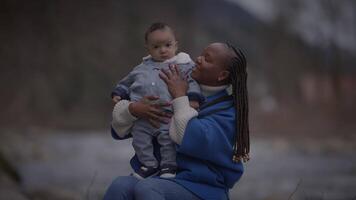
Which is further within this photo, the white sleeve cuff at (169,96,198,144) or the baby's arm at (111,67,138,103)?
the baby's arm at (111,67,138,103)

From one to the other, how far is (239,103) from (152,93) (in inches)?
12.5

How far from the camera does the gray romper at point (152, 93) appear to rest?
2.85 metres

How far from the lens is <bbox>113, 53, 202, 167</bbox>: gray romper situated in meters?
2.85

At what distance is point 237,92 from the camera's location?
283 centimetres

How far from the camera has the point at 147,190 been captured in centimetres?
272

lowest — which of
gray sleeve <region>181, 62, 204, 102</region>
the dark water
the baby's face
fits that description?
the dark water

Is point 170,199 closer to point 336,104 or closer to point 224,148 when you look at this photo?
point 224,148

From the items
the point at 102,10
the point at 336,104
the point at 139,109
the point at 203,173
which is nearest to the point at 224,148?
the point at 203,173

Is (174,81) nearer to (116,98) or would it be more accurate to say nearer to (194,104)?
(194,104)

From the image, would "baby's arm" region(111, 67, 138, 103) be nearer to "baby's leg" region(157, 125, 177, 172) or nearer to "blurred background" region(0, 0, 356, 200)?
"baby's leg" region(157, 125, 177, 172)

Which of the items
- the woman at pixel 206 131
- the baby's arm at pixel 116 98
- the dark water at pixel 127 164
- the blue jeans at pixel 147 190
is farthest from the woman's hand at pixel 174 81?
the dark water at pixel 127 164

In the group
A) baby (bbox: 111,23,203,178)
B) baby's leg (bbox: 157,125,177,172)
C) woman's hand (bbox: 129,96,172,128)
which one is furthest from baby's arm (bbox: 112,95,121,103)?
baby's leg (bbox: 157,125,177,172)

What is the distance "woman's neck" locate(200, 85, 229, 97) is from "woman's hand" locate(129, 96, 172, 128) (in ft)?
0.46

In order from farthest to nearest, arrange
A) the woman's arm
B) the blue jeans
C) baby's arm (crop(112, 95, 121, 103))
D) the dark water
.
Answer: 1. the dark water
2. baby's arm (crop(112, 95, 121, 103))
3. the woman's arm
4. the blue jeans
